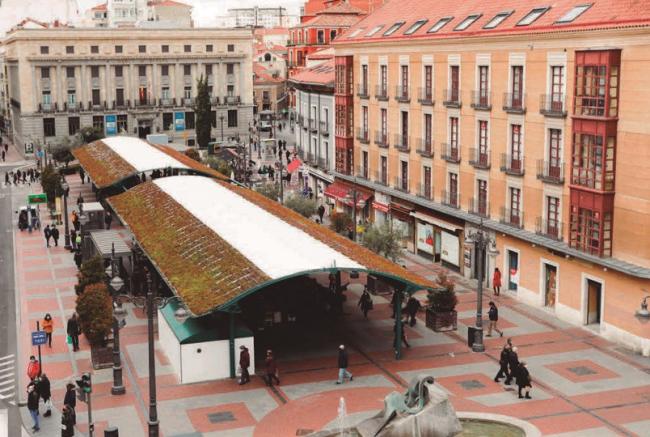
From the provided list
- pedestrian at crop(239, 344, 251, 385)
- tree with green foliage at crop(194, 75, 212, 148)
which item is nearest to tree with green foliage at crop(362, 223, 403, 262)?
pedestrian at crop(239, 344, 251, 385)

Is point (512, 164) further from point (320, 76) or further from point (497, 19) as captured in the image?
point (320, 76)

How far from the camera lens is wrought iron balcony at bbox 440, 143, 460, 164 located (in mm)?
50006

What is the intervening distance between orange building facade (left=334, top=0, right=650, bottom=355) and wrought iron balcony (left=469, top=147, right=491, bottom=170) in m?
0.10

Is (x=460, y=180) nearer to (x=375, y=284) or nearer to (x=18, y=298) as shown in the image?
(x=375, y=284)

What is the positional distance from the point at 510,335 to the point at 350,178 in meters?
27.3

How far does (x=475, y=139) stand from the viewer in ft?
158

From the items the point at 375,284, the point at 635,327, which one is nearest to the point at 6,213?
the point at 375,284

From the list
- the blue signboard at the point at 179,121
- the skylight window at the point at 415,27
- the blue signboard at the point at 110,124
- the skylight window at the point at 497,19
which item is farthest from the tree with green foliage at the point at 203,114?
the skylight window at the point at 497,19

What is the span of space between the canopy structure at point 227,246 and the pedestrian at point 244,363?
182 centimetres

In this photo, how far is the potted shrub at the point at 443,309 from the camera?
38281mm

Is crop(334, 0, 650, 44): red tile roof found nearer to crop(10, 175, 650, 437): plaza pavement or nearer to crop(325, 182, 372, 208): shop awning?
crop(325, 182, 372, 208): shop awning

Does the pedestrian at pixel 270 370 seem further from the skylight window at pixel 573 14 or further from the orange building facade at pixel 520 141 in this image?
the skylight window at pixel 573 14

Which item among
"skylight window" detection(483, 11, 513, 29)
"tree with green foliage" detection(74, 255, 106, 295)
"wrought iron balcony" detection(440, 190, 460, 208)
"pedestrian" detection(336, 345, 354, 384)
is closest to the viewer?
"pedestrian" detection(336, 345, 354, 384)

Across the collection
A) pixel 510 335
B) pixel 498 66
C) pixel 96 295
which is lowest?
pixel 510 335
